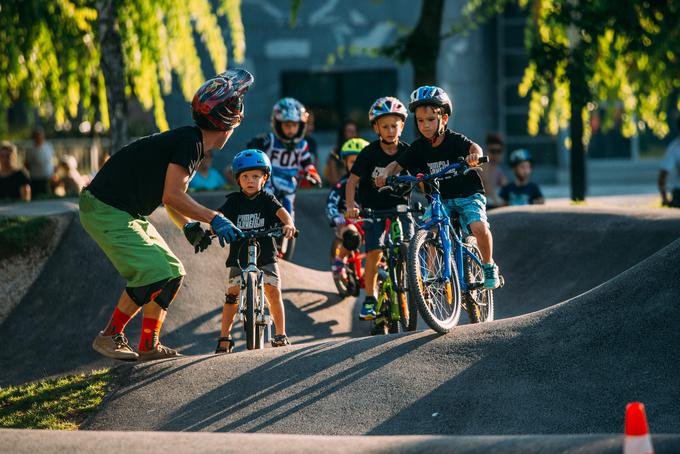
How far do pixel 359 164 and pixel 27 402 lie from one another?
10.4ft

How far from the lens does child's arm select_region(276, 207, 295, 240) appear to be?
7.40m

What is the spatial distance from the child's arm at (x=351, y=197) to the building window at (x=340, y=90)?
17.3 m

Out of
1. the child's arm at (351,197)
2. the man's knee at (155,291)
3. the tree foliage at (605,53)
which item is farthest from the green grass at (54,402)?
the tree foliage at (605,53)

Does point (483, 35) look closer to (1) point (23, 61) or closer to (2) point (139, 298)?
(1) point (23, 61)

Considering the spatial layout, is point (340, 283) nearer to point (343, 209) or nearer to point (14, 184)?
point (343, 209)

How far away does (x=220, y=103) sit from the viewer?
22.8 feet

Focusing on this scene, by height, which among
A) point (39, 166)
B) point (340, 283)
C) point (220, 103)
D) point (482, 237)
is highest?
point (220, 103)

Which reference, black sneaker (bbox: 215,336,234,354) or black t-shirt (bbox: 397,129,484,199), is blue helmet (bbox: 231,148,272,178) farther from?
black sneaker (bbox: 215,336,234,354)

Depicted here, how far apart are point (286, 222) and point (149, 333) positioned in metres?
1.27

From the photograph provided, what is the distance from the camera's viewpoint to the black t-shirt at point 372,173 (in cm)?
862

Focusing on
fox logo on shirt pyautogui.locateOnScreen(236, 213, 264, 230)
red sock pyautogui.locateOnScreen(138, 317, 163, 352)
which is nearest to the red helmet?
fox logo on shirt pyautogui.locateOnScreen(236, 213, 264, 230)

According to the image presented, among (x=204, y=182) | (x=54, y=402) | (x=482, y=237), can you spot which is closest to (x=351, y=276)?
(x=482, y=237)

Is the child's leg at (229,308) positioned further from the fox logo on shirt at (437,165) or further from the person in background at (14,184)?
the person in background at (14,184)

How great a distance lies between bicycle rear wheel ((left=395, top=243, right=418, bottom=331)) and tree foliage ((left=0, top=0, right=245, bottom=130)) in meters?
6.47
